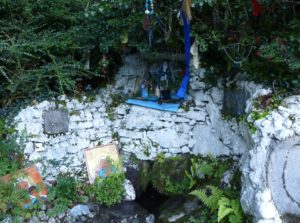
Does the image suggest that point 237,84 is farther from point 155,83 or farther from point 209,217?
point 209,217

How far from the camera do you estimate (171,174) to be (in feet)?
16.6

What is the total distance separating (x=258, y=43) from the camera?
435 centimetres

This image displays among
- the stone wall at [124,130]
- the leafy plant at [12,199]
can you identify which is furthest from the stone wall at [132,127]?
the leafy plant at [12,199]

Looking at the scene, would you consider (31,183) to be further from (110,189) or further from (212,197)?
(212,197)

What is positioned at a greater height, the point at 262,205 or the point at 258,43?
the point at 258,43

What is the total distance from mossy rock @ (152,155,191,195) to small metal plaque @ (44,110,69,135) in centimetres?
155

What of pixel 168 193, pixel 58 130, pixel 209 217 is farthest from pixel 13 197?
pixel 209 217

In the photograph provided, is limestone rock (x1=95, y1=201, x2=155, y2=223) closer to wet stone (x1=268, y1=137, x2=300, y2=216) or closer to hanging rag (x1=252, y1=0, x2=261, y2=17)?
wet stone (x1=268, y1=137, x2=300, y2=216)

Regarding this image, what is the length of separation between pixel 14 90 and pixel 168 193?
2684mm

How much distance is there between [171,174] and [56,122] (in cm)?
196

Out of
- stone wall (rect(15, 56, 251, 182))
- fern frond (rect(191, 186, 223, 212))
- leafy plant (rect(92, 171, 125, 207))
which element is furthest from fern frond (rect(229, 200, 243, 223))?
leafy plant (rect(92, 171, 125, 207))

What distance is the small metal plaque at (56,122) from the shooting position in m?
5.19

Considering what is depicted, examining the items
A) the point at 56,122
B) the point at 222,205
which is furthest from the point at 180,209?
the point at 56,122

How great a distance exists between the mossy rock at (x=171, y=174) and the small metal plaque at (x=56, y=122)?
1.55 m
